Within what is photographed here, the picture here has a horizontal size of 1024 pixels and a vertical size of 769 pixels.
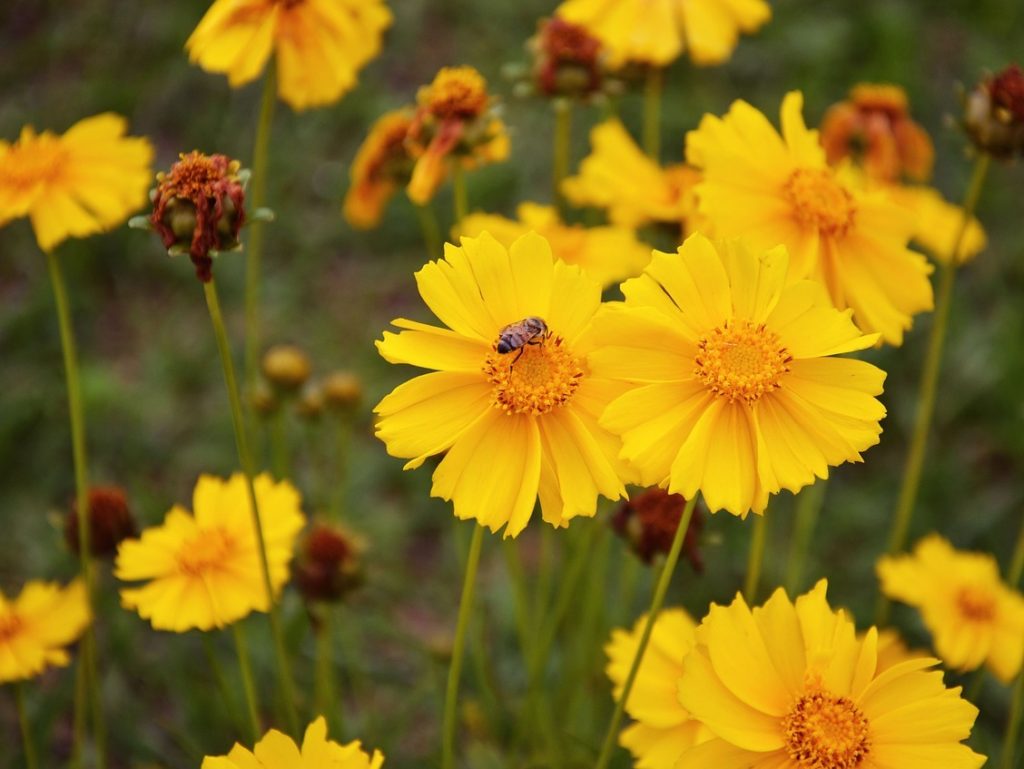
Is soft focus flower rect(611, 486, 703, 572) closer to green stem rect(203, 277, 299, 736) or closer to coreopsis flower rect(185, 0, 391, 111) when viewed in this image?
green stem rect(203, 277, 299, 736)

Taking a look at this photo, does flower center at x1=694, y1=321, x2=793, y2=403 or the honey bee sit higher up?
the honey bee

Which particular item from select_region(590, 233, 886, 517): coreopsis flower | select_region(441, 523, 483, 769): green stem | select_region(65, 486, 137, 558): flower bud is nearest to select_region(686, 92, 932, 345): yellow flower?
select_region(590, 233, 886, 517): coreopsis flower

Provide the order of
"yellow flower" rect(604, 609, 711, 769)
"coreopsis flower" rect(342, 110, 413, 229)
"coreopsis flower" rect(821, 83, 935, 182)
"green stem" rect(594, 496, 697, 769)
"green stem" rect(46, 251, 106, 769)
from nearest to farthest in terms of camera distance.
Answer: "green stem" rect(594, 496, 697, 769), "yellow flower" rect(604, 609, 711, 769), "green stem" rect(46, 251, 106, 769), "coreopsis flower" rect(342, 110, 413, 229), "coreopsis flower" rect(821, 83, 935, 182)

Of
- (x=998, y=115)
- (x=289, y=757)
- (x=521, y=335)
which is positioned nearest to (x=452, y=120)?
(x=521, y=335)

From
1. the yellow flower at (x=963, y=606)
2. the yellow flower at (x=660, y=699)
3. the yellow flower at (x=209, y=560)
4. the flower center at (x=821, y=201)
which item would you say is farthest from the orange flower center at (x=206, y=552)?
the yellow flower at (x=963, y=606)

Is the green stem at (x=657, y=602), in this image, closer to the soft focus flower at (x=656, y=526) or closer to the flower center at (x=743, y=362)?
the flower center at (x=743, y=362)

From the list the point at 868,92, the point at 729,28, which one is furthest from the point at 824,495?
the point at 729,28
